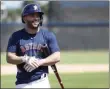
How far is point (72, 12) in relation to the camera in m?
38.3

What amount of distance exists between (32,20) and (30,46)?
0.91 feet

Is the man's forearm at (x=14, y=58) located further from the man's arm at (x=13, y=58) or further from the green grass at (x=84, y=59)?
the green grass at (x=84, y=59)

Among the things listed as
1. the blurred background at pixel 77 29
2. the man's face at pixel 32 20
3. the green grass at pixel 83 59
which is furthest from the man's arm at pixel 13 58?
the blurred background at pixel 77 29

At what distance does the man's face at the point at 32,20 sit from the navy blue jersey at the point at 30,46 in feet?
0.39

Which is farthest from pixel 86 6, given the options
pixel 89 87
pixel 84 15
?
pixel 89 87

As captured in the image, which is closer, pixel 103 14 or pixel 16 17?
pixel 103 14

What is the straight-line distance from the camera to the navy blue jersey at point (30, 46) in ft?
15.4

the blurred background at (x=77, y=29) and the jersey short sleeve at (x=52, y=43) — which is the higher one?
the jersey short sleeve at (x=52, y=43)

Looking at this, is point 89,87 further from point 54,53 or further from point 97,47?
point 97,47

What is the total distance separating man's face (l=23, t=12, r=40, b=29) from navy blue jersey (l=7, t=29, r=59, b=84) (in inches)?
4.7

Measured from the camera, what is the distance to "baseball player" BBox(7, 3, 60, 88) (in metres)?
4.65

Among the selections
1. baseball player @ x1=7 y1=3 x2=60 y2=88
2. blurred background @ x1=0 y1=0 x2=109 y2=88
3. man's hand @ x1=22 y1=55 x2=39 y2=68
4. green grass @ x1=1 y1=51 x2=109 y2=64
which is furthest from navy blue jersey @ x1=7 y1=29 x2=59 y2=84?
blurred background @ x1=0 y1=0 x2=109 y2=88

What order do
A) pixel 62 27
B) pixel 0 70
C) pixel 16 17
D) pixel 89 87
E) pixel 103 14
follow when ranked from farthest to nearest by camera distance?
pixel 16 17 → pixel 103 14 → pixel 62 27 → pixel 0 70 → pixel 89 87

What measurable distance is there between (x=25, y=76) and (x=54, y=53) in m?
0.40
